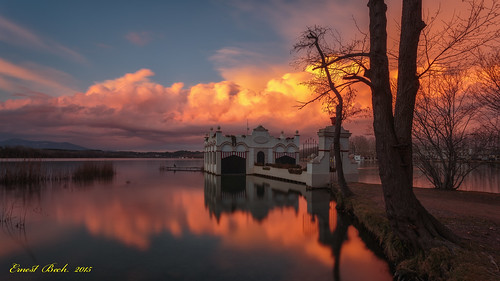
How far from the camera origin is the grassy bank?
16.9 ft

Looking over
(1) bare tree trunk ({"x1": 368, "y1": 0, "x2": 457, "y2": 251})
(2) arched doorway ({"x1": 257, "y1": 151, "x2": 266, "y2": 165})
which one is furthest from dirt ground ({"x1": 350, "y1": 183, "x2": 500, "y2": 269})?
(2) arched doorway ({"x1": 257, "y1": 151, "x2": 266, "y2": 165})

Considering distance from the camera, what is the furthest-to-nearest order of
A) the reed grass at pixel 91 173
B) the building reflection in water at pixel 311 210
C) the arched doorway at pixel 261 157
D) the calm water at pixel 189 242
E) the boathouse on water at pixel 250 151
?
the arched doorway at pixel 261 157, the boathouse on water at pixel 250 151, the reed grass at pixel 91 173, the building reflection in water at pixel 311 210, the calm water at pixel 189 242

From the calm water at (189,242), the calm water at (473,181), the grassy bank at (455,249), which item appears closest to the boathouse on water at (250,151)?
the calm water at (473,181)

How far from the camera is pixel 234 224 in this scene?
11078 mm

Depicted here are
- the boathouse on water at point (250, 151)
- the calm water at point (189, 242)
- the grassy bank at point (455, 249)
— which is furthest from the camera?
the boathouse on water at point (250, 151)

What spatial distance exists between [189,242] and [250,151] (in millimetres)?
28145

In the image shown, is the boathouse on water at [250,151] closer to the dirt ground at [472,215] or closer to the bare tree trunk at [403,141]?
the dirt ground at [472,215]

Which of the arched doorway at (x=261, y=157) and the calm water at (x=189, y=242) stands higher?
the arched doorway at (x=261, y=157)

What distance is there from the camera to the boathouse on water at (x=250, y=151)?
120ft

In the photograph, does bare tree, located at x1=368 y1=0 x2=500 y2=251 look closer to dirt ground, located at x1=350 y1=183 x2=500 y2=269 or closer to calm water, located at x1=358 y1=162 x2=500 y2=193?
dirt ground, located at x1=350 y1=183 x2=500 y2=269

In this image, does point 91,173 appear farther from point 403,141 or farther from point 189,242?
point 403,141

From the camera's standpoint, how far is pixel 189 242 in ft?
29.2

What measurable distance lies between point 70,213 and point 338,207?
43.4ft

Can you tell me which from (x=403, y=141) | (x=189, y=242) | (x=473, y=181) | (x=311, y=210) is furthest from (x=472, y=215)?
(x=473, y=181)
